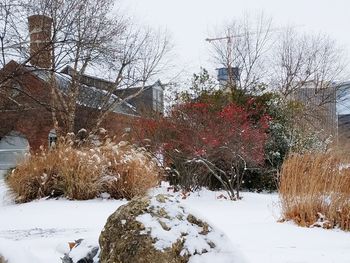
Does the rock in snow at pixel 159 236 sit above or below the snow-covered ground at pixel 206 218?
above

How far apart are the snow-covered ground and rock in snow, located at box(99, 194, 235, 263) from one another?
0.70 feet

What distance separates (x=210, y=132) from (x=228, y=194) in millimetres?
1587

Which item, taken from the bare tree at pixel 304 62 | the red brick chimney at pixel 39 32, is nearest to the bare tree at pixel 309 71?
the bare tree at pixel 304 62

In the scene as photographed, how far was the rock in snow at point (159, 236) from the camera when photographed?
316 cm

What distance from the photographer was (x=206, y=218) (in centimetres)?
363

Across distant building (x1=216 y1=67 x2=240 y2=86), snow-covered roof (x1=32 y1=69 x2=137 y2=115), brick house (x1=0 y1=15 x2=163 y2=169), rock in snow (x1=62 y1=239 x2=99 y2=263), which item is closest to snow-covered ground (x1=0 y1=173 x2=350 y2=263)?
rock in snow (x1=62 y1=239 x2=99 y2=263)

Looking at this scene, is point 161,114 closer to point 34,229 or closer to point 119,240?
point 34,229

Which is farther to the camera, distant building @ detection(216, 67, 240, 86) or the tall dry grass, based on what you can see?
distant building @ detection(216, 67, 240, 86)

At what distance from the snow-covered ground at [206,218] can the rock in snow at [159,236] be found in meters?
0.21

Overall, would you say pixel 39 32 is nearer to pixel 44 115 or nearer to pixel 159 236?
pixel 44 115

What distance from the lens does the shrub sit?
954 centimetres

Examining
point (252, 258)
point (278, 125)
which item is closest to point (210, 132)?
point (278, 125)

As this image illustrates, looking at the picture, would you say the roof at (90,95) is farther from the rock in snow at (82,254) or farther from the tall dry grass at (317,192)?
the rock in snow at (82,254)

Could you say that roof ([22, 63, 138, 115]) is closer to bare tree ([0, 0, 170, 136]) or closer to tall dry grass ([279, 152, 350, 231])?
bare tree ([0, 0, 170, 136])
